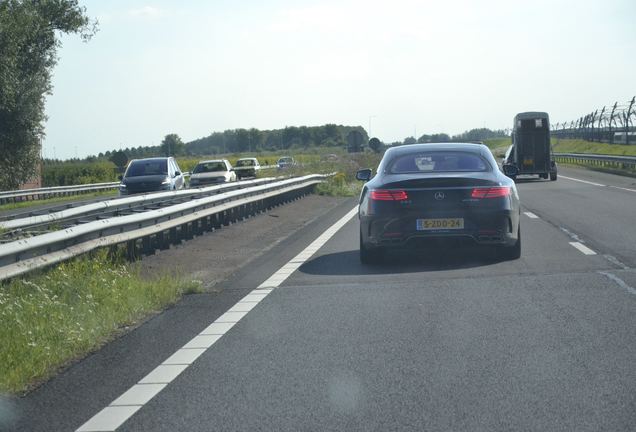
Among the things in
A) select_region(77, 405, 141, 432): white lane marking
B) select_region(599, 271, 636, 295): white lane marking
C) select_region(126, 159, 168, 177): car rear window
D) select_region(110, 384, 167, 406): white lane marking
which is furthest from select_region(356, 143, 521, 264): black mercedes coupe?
select_region(126, 159, 168, 177): car rear window

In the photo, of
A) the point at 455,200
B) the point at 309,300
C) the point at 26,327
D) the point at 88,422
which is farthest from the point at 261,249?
the point at 88,422

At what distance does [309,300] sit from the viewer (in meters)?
9.88

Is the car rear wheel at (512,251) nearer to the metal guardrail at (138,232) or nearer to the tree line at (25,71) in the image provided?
the metal guardrail at (138,232)

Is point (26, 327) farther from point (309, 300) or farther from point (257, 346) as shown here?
point (309, 300)

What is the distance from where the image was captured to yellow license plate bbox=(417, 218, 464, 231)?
40.1 feet

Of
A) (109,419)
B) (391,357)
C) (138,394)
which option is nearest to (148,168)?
(391,357)

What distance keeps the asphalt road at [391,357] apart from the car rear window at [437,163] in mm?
1290

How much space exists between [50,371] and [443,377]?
2.58 meters

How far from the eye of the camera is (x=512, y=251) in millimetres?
12883

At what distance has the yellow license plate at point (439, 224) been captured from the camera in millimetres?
12227

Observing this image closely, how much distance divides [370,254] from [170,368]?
6.35m

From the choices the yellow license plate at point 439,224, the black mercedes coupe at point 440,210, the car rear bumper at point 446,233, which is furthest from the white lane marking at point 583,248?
the yellow license plate at point 439,224

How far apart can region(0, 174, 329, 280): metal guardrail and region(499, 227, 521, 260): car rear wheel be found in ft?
15.6

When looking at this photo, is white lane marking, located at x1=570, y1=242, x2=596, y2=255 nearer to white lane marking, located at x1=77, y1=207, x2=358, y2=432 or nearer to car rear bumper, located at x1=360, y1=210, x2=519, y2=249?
car rear bumper, located at x1=360, y1=210, x2=519, y2=249
